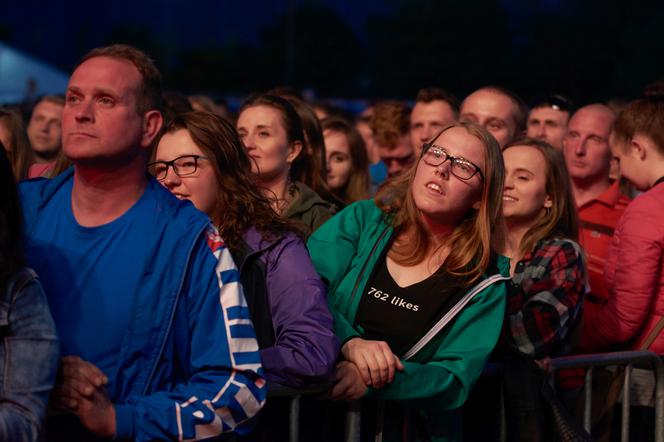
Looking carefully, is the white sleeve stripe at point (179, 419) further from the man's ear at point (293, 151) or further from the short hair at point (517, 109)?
the short hair at point (517, 109)

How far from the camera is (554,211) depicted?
18.1 feet

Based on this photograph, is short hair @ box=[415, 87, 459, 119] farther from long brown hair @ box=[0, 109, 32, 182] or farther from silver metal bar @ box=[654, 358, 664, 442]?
silver metal bar @ box=[654, 358, 664, 442]

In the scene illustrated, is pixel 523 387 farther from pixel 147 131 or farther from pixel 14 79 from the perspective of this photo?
pixel 14 79

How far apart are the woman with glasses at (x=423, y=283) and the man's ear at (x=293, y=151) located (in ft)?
5.45

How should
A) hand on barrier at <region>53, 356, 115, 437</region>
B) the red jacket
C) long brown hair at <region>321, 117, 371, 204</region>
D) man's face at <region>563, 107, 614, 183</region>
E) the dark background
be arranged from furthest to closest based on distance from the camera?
the dark background, long brown hair at <region>321, 117, 371, 204</region>, man's face at <region>563, 107, 614, 183</region>, the red jacket, hand on barrier at <region>53, 356, 115, 437</region>

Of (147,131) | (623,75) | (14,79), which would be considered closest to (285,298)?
(147,131)

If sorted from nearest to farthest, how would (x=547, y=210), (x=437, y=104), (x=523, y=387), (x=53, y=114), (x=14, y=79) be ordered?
(x=523, y=387) → (x=547, y=210) → (x=437, y=104) → (x=53, y=114) → (x=14, y=79)

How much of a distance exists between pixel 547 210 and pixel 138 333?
300 centimetres

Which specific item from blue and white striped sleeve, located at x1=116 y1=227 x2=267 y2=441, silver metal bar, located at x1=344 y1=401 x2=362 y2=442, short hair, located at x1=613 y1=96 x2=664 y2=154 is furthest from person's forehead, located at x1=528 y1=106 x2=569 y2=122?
blue and white striped sleeve, located at x1=116 y1=227 x2=267 y2=441

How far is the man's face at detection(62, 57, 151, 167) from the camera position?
3100mm

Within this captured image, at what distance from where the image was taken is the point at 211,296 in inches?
123

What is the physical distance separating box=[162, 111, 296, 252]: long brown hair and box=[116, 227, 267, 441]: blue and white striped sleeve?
0.85 meters

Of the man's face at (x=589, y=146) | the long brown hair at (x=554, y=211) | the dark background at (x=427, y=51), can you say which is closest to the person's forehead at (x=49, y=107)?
the man's face at (x=589, y=146)

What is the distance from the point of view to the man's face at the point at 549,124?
857 cm
